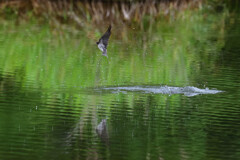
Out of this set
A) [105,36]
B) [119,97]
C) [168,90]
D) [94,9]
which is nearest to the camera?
[119,97]

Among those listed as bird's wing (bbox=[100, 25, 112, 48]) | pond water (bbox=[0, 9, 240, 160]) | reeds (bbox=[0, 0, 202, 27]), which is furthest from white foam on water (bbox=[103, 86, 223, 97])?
reeds (bbox=[0, 0, 202, 27])

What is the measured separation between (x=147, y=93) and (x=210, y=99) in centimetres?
88

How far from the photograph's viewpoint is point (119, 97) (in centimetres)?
864

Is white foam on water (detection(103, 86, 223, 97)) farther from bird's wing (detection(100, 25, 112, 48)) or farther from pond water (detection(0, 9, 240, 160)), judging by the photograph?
bird's wing (detection(100, 25, 112, 48))

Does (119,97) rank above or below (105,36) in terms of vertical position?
below

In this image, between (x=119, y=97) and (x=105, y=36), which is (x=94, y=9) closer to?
(x=105, y=36)

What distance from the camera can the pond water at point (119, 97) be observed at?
6203mm

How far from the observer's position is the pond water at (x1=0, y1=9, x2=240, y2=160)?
6.20m

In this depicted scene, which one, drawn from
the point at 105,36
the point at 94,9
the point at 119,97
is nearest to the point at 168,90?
the point at 119,97

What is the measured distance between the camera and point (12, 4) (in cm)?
2256

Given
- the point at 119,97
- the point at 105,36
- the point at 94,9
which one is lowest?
the point at 119,97

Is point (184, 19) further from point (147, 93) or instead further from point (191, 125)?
point (191, 125)

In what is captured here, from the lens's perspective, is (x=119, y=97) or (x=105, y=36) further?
(x=105, y=36)

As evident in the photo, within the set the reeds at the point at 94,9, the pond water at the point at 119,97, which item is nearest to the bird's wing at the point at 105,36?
the pond water at the point at 119,97
